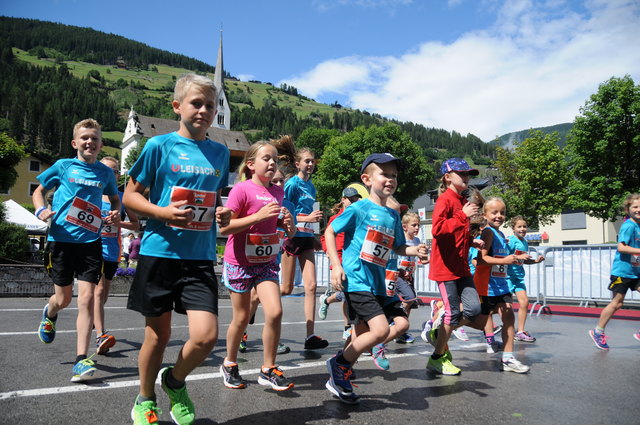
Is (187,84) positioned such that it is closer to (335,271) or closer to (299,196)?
(335,271)

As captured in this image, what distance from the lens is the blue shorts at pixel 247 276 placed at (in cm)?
418

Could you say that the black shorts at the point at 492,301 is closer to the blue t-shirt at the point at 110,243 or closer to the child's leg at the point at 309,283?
the child's leg at the point at 309,283

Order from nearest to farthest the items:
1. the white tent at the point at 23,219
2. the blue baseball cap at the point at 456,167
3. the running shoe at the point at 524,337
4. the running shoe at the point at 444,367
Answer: the running shoe at the point at 444,367 < the blue baseball cap at the point at 456,167 < the running shoe at the point at 524,337 < the white tent at the point at 23,219

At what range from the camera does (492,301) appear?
18.8 ft

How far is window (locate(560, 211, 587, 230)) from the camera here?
58.1 metres

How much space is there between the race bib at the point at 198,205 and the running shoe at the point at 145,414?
104 cm

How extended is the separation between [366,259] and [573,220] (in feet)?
206

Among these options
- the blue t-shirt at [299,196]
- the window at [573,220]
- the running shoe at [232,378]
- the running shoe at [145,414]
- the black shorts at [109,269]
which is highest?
the window at [573,220]

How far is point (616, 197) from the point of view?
107 ft

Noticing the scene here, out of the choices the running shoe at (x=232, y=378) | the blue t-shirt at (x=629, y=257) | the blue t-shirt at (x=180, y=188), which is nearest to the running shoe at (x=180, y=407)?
the blue t-shirt at (x=180, y=188)

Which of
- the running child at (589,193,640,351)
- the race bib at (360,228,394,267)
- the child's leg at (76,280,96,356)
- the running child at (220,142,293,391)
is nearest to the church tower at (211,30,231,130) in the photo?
the running child at (589,193,640,351)

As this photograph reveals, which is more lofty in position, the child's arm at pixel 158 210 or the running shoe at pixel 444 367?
the child's arm at pixel 158 210

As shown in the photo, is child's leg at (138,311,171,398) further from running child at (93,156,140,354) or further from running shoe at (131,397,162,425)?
running child at (93,156,140,354)

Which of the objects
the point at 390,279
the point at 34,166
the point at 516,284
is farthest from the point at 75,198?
the point at 34,166
